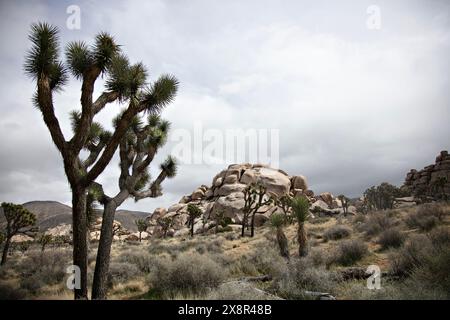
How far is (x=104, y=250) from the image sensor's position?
778 cm

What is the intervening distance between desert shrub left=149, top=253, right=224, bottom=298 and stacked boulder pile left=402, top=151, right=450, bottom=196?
56.9 metres

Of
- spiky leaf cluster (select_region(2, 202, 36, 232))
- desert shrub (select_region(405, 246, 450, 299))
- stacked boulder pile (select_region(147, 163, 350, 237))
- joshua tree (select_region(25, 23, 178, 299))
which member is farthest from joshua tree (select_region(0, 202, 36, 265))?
desert shrub (select_region(405, 246, 450, 299))

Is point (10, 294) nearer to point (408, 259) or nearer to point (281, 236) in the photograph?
point (281, 236)

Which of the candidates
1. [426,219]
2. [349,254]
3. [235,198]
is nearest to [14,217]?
[349,254]

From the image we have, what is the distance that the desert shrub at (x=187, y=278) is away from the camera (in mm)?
7047

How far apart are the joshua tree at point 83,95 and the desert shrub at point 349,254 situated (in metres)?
8.63

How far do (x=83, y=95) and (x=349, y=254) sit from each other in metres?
10.6

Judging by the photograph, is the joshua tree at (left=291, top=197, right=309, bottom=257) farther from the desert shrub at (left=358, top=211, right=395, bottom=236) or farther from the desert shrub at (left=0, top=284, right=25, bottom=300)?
the desert shrub at (left=0, top=284, right=25, bottom=300)

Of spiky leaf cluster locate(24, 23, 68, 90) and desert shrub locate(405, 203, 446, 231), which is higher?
spiky leaf cluster locate(24, 23, 68, 90)

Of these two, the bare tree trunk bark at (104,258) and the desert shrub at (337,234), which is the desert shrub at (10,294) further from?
the desert shrub at (337,234)

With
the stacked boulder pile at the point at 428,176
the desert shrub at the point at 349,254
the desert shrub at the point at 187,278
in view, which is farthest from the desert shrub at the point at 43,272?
the stacked boulder pile at the point at 428,176

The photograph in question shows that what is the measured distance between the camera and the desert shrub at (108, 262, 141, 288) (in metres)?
9.59
